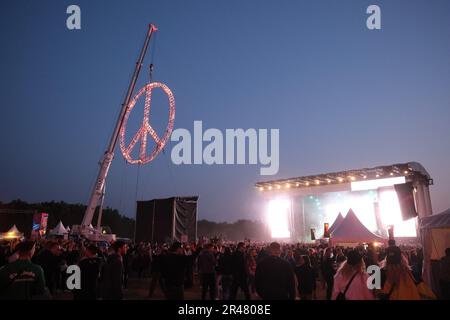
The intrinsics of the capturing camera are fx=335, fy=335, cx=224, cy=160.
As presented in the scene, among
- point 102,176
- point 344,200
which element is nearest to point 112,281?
point 102,176

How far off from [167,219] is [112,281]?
48.9ft

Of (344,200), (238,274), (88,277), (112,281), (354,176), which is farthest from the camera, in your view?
(354,176)

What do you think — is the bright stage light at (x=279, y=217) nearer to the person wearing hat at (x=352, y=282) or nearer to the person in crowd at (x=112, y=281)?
the person in crowd at (x=112, y=281)

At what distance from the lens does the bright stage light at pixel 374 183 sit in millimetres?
33094

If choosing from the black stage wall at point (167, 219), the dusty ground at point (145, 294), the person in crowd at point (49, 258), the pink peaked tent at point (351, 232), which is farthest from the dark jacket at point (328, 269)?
the black stage wall at point (167, 219)

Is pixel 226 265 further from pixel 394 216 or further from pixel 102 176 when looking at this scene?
pixel 394 216

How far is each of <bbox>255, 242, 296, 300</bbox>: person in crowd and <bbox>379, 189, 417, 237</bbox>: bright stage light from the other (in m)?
29.0

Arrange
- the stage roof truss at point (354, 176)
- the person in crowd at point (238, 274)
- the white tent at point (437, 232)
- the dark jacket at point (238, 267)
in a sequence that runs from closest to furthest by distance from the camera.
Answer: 1. the person in crowd at point (238, 274)
2. the dark jacket at point (238, 267)
3. the white tent at point (437, 232)
4. the stage roof truss at point (354, 176)

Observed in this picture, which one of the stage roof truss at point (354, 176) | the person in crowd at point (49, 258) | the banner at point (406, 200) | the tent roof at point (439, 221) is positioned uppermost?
the stage roof truss at point (354, 176)

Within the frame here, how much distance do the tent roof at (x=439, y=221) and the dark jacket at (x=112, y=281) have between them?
32.8 ft

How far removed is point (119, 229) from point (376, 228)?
261 ft

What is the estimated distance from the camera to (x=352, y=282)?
16.9ft
